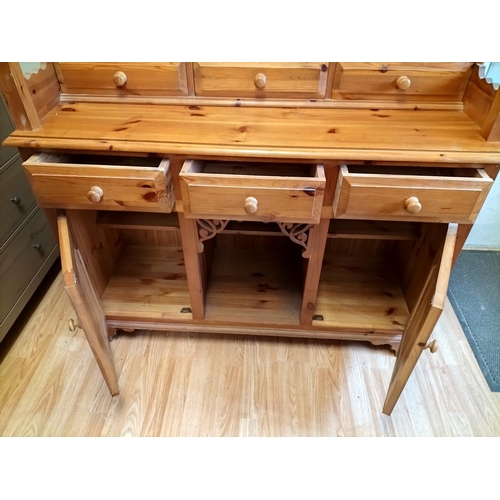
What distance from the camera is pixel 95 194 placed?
3.00 feet

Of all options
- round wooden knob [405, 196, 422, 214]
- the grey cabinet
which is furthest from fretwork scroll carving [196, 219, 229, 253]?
the grey cabinet

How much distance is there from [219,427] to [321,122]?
921 mm

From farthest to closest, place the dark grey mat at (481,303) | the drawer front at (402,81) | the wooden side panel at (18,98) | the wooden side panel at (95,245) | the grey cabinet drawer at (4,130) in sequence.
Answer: the dark grey mat at (481,303) → the grey cabinet drawer at (4,130) → the wooden side panel at (95,245) → the drawer front at (402,81) → the wooden side panel at (18,98)

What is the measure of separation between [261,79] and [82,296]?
2.47 ft

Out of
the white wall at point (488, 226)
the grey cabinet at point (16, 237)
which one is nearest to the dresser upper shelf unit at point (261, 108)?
the grey cabinet at point (16, 237)

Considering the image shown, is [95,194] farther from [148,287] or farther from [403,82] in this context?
[403,82]

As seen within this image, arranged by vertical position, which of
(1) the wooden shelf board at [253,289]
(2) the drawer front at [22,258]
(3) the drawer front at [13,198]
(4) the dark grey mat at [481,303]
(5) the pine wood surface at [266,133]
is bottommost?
(4) the dark grey mat at [481,303]

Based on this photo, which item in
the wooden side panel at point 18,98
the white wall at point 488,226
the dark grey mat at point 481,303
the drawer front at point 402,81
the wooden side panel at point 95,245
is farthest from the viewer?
the white wall at point 488,226

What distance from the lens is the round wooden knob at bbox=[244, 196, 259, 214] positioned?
0.90m

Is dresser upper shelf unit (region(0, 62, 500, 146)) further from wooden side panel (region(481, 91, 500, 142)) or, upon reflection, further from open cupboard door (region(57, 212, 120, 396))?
open cupboard door (region(57, 212, 120, 396))

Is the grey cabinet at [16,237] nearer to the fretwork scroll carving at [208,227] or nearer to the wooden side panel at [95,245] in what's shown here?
the wooden side panel at [95,245]

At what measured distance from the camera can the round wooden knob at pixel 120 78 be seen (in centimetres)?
102

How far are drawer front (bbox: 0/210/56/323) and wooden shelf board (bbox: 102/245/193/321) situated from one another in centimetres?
30

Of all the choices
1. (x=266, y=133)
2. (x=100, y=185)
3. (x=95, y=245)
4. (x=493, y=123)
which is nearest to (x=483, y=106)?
(x=493, y=123)
